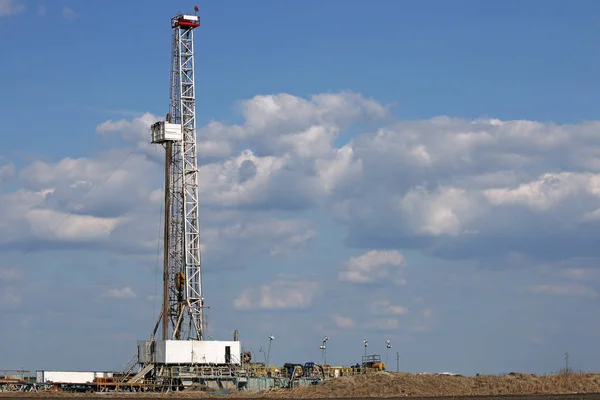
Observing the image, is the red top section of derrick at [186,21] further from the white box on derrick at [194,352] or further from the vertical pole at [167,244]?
the white box on derrick at [194,352]

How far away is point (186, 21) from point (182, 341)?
1043 inches

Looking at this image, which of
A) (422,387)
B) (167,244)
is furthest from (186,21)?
(422,387)

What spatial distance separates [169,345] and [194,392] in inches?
256

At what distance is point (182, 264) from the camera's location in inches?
3642

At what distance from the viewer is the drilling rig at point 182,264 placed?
88.6 meters

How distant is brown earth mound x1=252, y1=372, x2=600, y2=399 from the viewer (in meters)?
78.5

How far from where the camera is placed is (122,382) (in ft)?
287

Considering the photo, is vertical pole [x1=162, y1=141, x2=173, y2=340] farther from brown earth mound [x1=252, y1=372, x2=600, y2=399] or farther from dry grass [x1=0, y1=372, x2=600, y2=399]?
brown earth mound [x1=252, y1=372, x2=600, y2=399]

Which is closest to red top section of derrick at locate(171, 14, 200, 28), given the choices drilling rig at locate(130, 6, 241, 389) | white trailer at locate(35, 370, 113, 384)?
drilling rig at locate(130, 6, 241, 389)

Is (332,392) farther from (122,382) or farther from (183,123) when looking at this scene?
(183,123)

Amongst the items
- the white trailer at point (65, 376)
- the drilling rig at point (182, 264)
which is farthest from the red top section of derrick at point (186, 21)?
the white trailer at point (65, 376)

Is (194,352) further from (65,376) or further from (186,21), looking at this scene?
(186,21)

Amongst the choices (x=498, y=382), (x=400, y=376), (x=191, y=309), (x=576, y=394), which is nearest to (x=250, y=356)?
(x=191, y=309)

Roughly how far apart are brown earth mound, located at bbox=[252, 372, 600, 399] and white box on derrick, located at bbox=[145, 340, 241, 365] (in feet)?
27.5
